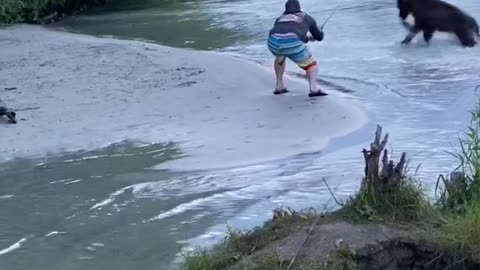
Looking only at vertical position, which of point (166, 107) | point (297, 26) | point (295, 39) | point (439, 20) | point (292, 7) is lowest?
point (166, 107)

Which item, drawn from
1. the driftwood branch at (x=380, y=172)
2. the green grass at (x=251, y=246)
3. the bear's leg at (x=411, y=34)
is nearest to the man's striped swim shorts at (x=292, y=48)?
the bear's leg at (x=411, y=34)

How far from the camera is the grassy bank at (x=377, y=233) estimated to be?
211 inches

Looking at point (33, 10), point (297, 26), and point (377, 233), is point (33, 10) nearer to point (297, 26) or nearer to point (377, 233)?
point (297, 26)

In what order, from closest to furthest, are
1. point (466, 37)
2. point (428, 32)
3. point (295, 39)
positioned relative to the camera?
point (295, 39) < point (466, 37) < point (428, 32)

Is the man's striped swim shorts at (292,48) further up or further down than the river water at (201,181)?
further up

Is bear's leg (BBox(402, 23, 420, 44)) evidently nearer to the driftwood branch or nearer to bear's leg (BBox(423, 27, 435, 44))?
bear's leg (BBox(423, 27, 435, 44))

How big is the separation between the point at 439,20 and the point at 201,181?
22.4 feet

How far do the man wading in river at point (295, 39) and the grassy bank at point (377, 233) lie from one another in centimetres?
560

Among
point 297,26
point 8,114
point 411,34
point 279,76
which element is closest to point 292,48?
point 297,26

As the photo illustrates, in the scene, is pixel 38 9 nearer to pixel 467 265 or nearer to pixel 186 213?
pixel 186 213

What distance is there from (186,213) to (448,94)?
191 inches

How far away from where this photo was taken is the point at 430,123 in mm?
9938

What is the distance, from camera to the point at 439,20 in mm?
14016

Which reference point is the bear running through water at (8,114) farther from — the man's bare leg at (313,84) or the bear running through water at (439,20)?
the bear running through water at (439,20)
